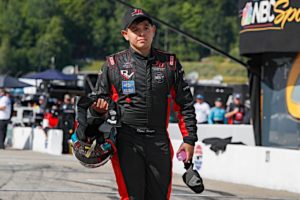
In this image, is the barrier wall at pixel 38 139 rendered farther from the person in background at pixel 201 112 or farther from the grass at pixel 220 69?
the grass at pixel 220 69

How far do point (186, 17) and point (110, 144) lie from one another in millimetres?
177194

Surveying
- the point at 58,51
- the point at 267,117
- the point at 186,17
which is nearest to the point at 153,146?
the point at 267,117

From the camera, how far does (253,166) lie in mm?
14242

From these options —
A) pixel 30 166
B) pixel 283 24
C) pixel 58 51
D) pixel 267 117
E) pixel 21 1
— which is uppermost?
pixel 21 1

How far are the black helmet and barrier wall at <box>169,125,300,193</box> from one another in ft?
24.3

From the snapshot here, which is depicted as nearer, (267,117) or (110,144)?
(110,144)

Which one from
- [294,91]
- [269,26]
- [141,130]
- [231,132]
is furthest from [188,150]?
[231,132]

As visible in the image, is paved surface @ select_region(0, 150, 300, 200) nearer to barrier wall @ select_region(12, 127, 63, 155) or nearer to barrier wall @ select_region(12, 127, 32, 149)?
barrier wall @ select_region(12, 127, 63, 155)

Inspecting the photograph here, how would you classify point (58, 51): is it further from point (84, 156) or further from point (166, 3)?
point (84, 156)

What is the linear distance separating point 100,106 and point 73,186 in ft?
20.1

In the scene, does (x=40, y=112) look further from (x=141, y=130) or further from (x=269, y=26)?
(x=141, y=130)

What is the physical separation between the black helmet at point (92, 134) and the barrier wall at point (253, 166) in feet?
24.3

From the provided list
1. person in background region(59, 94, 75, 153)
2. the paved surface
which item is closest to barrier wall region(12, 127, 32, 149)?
person in background region(59, 94, 75, 153)

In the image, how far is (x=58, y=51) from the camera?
533 feet
